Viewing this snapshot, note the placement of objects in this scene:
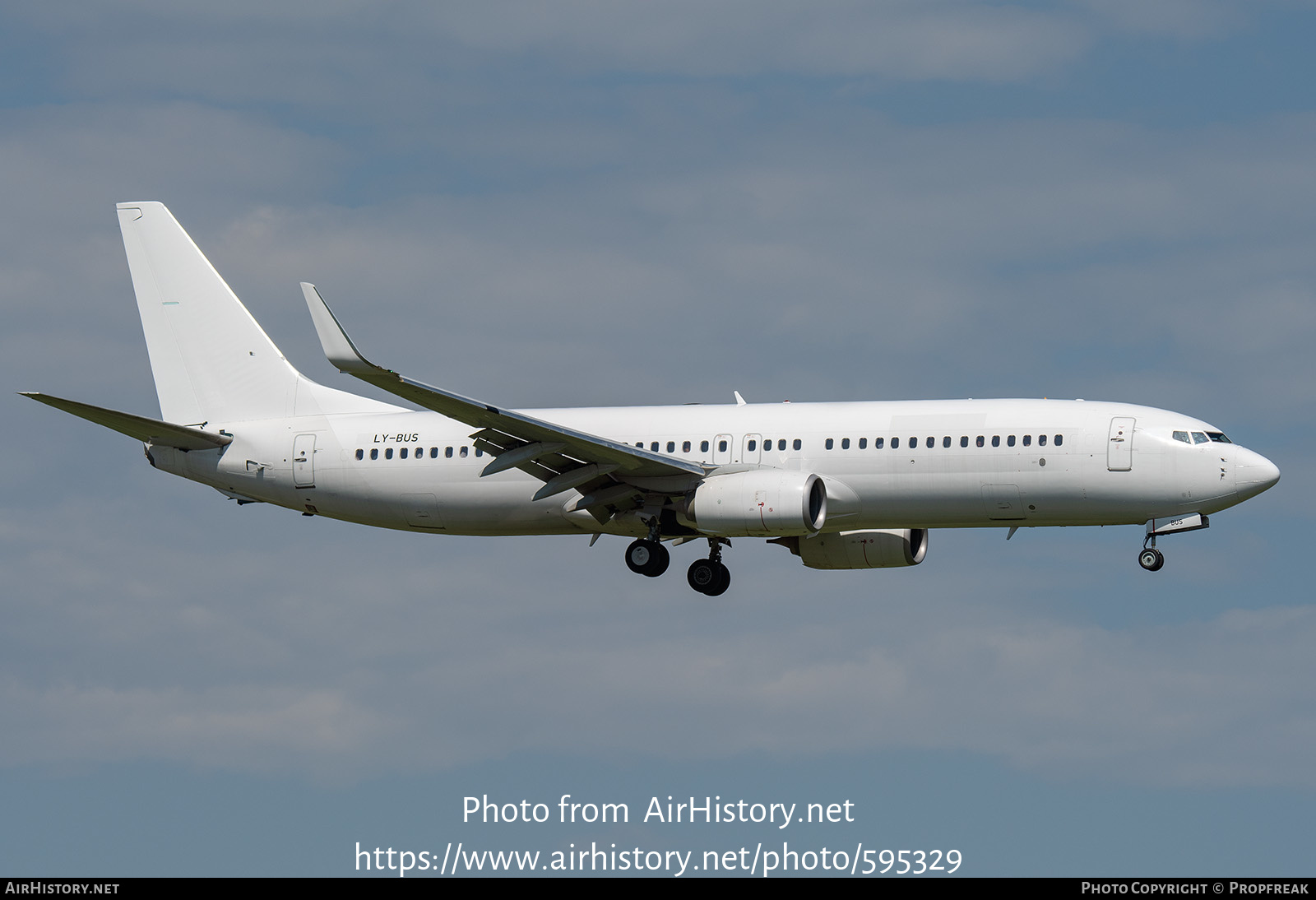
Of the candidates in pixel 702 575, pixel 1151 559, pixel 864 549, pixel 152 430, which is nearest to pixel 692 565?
pixel 702 575

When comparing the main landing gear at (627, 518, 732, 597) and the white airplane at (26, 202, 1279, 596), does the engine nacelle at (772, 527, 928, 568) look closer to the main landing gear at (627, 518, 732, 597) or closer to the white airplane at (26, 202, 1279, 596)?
the white airplane at (26, 202, 1279, 596)

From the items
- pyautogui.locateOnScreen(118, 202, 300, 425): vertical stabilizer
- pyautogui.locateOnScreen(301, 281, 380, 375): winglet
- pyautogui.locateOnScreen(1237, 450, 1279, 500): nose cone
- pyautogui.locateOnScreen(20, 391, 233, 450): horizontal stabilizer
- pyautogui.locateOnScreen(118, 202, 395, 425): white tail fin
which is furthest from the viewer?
pyautogui.locateOnScreen(118, 202, 300, 425): vertical stabilizer

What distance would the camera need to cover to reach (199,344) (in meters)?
54.2

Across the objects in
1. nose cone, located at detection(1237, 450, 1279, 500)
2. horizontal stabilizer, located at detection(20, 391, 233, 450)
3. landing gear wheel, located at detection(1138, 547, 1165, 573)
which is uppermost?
horizontal stabilizer, located at detection(20, 391, 233, 450)

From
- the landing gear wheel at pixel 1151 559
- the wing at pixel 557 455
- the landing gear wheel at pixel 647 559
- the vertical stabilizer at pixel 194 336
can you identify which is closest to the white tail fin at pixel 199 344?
the vertical stabilizer at pixel 194 336

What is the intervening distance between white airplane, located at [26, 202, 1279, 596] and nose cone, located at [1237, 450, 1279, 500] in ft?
0.15

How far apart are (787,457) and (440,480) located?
394 inches

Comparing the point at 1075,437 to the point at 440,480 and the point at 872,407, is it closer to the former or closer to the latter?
the point at 872,407

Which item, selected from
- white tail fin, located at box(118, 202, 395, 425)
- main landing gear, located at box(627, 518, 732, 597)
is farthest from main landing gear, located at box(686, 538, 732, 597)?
white tail fin, located at box(118, 202, 395, 425)

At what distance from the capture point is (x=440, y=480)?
4966 centimetres

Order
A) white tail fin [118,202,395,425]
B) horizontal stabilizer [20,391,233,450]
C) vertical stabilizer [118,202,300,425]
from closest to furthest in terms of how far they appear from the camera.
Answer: horizontal stabilizer [20,391,233,450]
white tail fin [118,202,395,425]
vertical stabilizer [118,202,300,425]

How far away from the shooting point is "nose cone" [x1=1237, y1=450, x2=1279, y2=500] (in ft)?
145

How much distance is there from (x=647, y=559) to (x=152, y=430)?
1481cm

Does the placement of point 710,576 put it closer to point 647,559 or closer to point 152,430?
point 647,559
